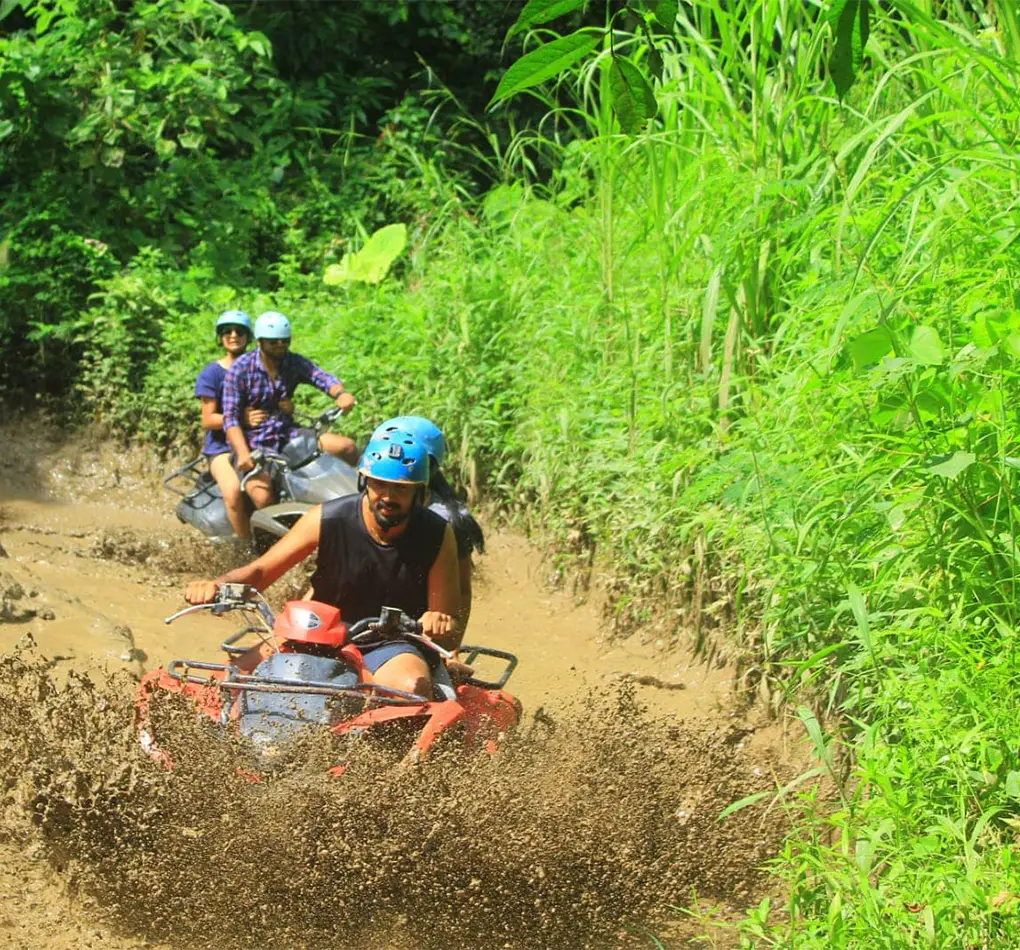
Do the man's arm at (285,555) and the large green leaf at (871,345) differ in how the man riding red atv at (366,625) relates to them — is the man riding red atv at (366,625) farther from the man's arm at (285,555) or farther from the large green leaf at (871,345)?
the large green leaf at (871,345)

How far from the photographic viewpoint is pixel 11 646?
641 cm

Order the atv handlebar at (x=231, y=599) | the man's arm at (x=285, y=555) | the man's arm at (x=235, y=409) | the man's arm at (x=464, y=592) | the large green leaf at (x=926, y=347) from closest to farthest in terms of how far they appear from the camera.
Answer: the large green leaf at (x=926, y=347) → the atv handlebar at (x=231, y=599) → the man's arm at (x=285, y=555) → the man's arm at (x=464, y=592) → the man's arm at (x=235, y=409)

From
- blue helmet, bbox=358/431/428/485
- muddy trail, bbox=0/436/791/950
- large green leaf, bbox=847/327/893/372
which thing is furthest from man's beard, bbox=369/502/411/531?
large green leaf, bbox=847/327/893/372

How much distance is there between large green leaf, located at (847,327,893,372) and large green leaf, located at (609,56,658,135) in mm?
1813

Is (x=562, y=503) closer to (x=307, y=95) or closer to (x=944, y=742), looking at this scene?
(x=944, y=742)

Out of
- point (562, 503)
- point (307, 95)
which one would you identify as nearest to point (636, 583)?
point (562, 503)

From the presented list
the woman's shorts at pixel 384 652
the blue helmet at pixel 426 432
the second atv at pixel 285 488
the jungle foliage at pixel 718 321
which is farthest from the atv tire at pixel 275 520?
the woman's shorts at pixel 384 652

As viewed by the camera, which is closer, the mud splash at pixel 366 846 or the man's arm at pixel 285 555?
the mud splash at pixel 366 846

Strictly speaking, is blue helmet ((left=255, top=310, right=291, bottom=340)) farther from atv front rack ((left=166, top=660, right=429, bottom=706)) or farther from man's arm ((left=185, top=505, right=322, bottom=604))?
atv front rack ((left=166, top=660, right=429, bottom=706))

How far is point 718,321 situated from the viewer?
662 centimetres

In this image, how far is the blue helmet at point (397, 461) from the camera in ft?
16.0

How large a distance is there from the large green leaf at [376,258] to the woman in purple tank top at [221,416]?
2.27 metres

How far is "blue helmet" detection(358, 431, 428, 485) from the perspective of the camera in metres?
4.87

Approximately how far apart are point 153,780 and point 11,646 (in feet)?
8.07
